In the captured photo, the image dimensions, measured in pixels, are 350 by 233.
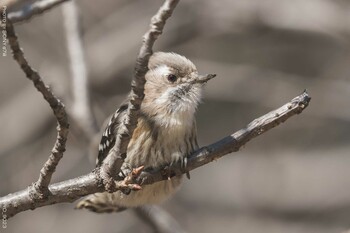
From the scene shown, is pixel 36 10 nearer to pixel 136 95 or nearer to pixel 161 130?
pixel 136 95

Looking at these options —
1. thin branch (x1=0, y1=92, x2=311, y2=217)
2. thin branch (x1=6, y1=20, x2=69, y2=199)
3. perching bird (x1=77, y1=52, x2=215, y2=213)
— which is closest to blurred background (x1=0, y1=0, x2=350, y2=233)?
perching bird (x1=77, y1=52, x2=215, y2=213)

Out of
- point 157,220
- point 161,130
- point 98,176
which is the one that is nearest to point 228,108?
point 157,220

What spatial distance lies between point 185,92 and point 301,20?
311 cm

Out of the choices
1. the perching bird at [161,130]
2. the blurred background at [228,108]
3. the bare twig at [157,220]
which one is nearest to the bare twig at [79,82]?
the bare twig at [157,220]

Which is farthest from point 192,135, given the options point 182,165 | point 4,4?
point 4,4

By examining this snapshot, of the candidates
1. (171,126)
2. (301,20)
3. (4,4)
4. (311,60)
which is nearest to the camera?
(4,4)

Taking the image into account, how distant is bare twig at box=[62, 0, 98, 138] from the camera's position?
265 inches

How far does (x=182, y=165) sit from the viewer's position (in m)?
4.50

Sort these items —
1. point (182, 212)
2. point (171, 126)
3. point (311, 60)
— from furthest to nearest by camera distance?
point (311, 60) < point (182, 212) < point (171, 126)

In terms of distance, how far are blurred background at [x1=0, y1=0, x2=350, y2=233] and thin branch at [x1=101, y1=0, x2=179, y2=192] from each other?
384 centimetres

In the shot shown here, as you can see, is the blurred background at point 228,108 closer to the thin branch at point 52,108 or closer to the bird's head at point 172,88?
the bird's head at point 172,88

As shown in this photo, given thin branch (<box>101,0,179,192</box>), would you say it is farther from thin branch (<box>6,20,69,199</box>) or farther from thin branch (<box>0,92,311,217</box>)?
thin branch (<box>6,20,69,199</box>)

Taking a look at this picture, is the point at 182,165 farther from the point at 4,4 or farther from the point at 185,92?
the point at 4,4

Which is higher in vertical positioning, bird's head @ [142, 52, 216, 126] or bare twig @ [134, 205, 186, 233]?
bird's head @ [142, 52, 216, 126]
